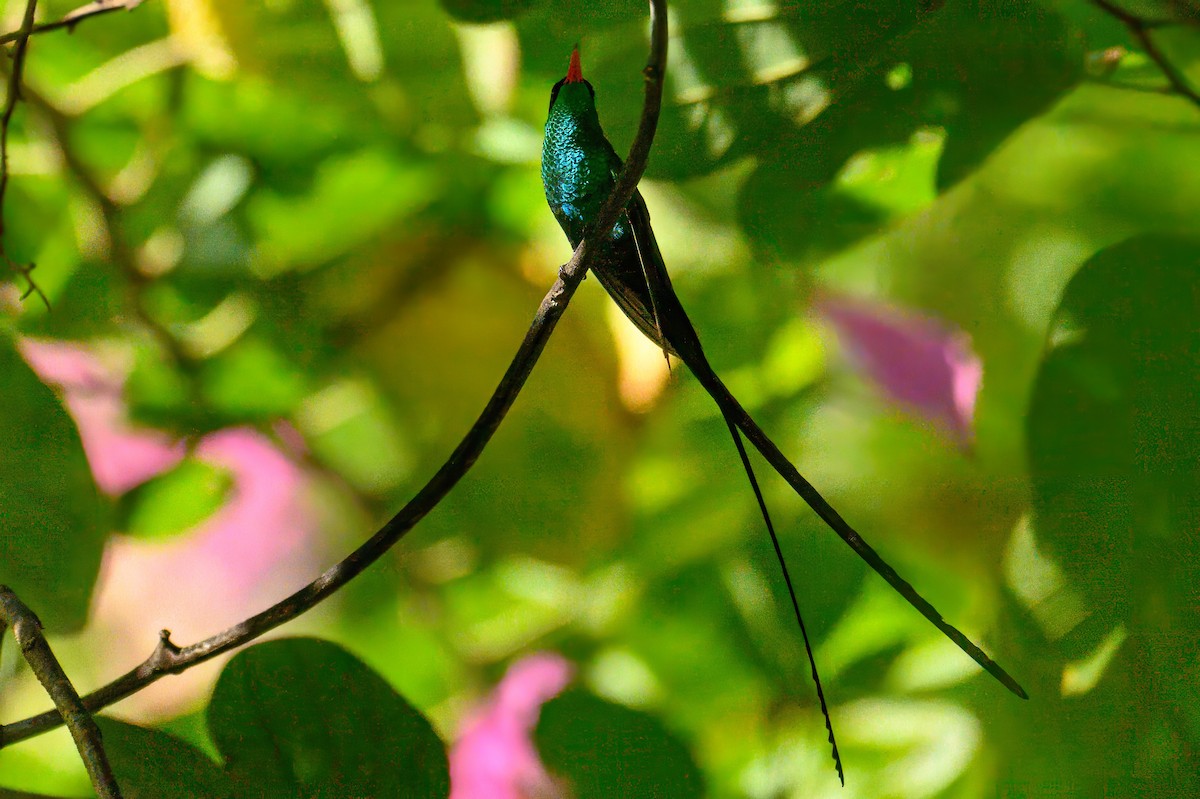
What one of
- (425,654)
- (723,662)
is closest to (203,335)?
(425,654)

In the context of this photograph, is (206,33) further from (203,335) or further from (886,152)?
(886,152)

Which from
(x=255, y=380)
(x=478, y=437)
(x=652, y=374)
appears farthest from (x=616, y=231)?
(x=255, y=380)

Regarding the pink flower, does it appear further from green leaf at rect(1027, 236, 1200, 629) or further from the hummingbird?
green leaf at rect(1027, 236, 1200, 629)

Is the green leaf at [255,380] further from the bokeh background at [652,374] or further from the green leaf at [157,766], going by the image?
the green leaf at [157,766]

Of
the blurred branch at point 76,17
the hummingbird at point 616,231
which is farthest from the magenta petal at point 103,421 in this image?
the hummingbird at point 616,231

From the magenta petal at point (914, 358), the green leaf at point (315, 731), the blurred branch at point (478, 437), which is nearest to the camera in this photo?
the blurred branch at point (478, 437)

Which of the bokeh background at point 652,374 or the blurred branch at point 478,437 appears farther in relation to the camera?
the bokeh background at point 652,374

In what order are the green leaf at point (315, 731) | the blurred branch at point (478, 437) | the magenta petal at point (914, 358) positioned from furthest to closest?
the magenta petal at point (914, 358), the green leaf at point (315, 731), the blurred branch at point (478, 437)

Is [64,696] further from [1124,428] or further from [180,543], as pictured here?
[1124,428]
